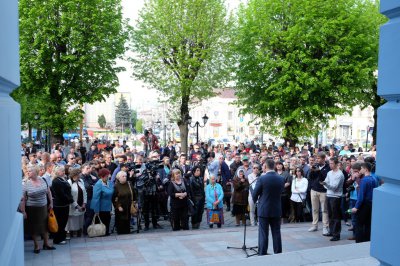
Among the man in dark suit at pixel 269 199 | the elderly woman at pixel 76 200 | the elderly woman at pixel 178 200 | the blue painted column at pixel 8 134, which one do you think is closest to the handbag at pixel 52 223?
the elderly woman at pixel 76 200

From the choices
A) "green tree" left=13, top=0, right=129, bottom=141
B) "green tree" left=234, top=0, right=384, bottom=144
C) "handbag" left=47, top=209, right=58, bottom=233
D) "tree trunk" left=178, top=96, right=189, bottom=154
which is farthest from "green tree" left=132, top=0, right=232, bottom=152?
"handbag" left=47, top=209, right=58, bottom=233

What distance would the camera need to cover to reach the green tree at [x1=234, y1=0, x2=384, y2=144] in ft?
95.7

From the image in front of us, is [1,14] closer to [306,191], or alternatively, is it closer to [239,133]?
[306,191]

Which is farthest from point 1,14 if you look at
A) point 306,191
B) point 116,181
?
point 306,191

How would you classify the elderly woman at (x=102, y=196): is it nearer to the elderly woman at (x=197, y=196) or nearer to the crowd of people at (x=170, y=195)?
the crowd of people at (x=170, y=195)

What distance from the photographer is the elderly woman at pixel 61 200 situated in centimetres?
1014

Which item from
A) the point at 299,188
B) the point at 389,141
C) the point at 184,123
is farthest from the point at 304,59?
the point at 389,141

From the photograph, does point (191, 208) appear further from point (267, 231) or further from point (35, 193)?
point (35, 193)

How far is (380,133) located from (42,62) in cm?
2929

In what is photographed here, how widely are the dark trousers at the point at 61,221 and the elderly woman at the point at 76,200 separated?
0.36 m

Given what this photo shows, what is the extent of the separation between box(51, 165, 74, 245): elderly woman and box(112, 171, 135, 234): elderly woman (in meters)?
1.29

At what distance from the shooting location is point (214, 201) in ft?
40.3

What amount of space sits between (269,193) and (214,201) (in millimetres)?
4189

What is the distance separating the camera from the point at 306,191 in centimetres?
1275
